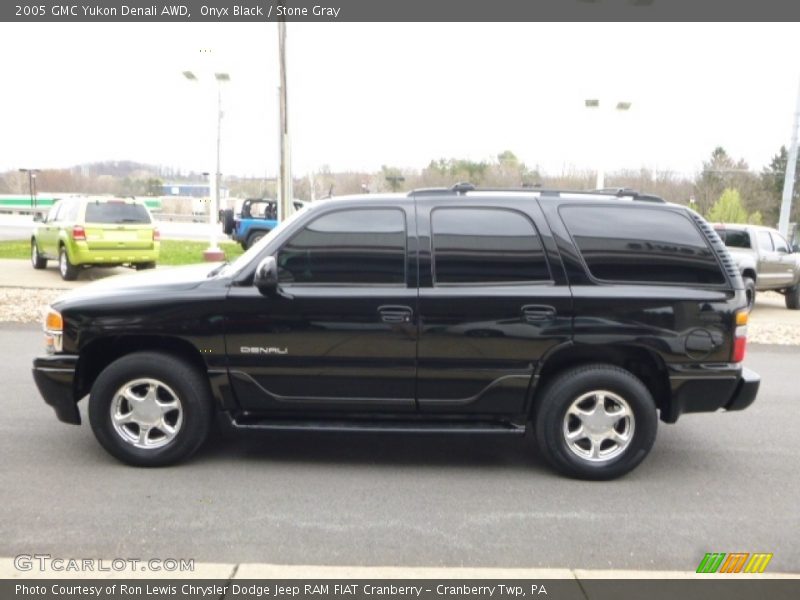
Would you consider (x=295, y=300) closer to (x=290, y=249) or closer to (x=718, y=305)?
(x=290, y=249)

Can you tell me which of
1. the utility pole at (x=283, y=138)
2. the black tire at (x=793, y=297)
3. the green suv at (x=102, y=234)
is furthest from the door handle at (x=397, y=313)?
the black tire at (x=793, y=297)

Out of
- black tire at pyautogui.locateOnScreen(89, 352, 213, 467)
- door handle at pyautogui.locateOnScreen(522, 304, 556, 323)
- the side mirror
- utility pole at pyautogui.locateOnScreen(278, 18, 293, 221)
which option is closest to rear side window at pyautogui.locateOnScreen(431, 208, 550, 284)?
door handle at pyautogui.locateOnScreen(522, 304, 556, 323)

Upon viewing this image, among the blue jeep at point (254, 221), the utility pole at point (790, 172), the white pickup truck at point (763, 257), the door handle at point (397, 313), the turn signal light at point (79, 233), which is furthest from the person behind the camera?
the blue jeep at point (254, 221)

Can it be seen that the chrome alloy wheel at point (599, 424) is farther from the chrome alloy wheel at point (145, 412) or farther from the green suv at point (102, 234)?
the green suv at point (102, 234)

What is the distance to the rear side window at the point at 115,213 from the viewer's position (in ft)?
45.2

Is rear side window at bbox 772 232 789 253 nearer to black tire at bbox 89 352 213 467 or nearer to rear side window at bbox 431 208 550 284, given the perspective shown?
rear side window at bbox 431 208 550 284

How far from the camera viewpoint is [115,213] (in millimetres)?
13930

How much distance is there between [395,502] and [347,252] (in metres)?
1.63

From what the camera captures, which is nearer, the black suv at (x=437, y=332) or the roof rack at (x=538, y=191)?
the black suv at (x=437, y=332)

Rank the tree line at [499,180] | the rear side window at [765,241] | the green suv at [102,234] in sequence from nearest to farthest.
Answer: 1. the green suv at [102,234]
2. the rear side window at [765,241]
3. the tree line at [499,180]

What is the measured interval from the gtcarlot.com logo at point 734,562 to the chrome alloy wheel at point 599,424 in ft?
3.40

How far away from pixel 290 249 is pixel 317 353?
72cm
